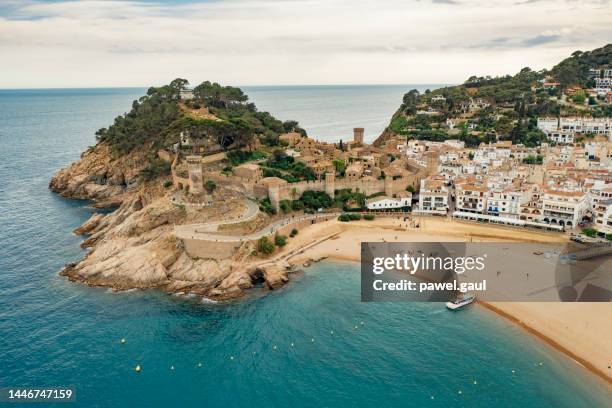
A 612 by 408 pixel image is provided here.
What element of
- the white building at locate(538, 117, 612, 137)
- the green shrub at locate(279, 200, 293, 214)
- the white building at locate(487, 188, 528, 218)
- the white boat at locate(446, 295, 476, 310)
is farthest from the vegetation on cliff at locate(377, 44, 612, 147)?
the white boat at locate(446, 295, 476, 310)

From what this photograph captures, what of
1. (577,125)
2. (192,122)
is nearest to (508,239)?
(192,122)

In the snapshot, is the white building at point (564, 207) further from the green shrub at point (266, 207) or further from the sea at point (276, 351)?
the green shrub at point (266, 207)

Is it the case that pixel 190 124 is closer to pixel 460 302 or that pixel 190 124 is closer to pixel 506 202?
pixel 506 202

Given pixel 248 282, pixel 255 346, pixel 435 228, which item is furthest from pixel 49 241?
pixel 435 228

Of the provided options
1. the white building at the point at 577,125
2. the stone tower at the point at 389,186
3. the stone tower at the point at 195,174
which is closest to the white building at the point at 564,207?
the stone tower at the point at 389,186

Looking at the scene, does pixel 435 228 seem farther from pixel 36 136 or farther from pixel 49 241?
pixel 36 136
